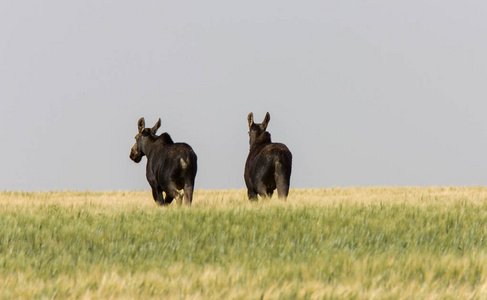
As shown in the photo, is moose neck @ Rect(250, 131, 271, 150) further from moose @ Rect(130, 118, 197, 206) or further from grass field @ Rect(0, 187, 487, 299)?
grass field @ Rect(0, 187, 487, 299)

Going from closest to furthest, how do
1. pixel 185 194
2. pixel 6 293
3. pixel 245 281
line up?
pixel 6 293, pixel 245 281, pixel 185 194

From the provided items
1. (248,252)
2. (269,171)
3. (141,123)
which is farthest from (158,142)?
(248,252)

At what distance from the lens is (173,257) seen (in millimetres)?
7086

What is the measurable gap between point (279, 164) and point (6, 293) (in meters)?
8.96

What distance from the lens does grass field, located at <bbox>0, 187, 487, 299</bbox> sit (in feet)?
18.1

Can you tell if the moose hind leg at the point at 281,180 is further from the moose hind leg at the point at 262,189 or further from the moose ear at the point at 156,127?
the moose ear at the point at 156,127

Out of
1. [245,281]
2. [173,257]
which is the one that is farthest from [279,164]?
[245,281]

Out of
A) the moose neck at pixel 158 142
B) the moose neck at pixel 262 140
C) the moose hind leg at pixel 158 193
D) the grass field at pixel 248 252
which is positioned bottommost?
the grass field at pixel 248 252

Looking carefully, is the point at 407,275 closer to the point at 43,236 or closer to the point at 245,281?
the point at 245,281

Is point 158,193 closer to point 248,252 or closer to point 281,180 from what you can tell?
point 281,180

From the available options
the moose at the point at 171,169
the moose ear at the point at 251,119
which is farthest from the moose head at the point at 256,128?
the moose at the point at 171,169

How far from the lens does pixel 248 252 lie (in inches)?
287

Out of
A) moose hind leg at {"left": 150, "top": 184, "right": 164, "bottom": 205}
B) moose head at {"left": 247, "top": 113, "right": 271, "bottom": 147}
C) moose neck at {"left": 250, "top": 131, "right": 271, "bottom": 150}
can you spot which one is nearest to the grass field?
moose hind leg at {"left": 150, "top": 184, "right": 164, "bottom": 205}

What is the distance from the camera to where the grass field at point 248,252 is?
217 inches
